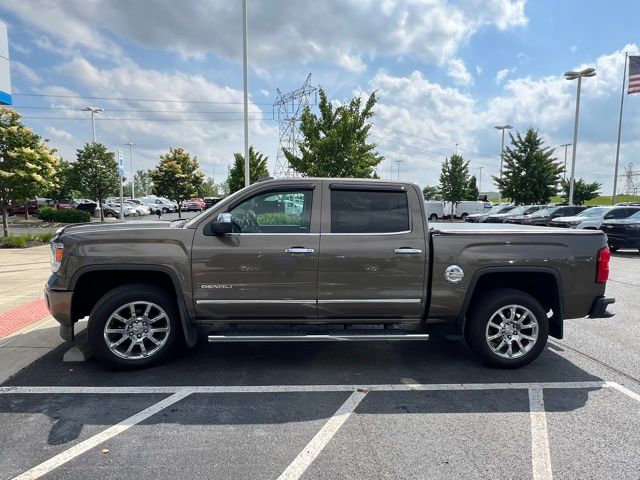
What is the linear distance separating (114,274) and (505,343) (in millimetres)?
4096

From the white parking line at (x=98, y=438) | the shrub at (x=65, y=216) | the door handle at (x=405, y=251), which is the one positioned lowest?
the white parking line at (x=98, y=438)

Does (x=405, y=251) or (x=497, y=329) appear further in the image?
(x=497, y=329)

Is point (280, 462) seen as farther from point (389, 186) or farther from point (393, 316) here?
point (389, 186)

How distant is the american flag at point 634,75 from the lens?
22.0 m

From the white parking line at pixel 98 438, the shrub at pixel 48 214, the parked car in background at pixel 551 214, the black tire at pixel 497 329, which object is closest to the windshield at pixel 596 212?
the parked car in background at pixel 551 214

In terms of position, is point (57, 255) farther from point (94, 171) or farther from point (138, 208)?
point (138, 208)

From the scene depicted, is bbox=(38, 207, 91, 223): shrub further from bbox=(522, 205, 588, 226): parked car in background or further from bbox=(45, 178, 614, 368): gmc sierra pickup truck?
bbox=(522, 205, 588, 226): parked car in background

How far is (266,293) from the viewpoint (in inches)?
169

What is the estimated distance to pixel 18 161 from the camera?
1373 centimetres


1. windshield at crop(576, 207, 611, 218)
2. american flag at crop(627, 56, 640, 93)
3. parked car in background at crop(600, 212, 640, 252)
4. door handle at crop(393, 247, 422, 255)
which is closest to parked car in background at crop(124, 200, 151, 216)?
windshield at crop(576, 207, 611, 218)

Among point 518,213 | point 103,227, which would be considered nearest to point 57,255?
point 103,227

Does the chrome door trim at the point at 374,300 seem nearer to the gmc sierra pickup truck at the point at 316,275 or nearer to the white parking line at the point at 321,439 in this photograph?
the gmc sierra pickup truck at the point at 316,275

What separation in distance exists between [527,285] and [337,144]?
560 inches

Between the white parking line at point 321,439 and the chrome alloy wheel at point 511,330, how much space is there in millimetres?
1551
